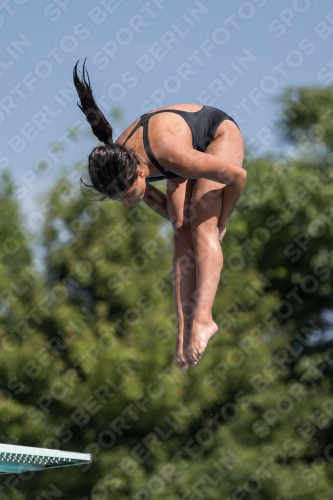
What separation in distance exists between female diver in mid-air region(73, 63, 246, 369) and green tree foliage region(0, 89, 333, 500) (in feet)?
34.0

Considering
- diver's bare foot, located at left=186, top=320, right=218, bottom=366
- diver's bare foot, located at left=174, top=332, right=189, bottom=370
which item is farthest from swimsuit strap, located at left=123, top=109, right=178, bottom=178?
diver's bare foot, located at left=174, top=332, right=189, bottom=370

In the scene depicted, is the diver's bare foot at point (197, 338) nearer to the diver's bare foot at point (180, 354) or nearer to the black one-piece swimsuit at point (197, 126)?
the diver's bare foot at point (180, 354)

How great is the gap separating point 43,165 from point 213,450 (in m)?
6.33

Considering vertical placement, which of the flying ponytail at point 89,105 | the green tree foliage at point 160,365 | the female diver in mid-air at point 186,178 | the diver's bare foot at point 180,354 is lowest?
the green tree foliage at point 160,365

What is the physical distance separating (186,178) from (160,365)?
10.7 metres

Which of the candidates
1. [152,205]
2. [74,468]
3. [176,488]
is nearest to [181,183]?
[152,205]

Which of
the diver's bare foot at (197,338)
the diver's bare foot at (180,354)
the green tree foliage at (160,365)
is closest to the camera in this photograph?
the diver's bare foot at (197,338)

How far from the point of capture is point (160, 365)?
15688 mm

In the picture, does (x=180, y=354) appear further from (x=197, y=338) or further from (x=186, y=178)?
(x=186, y=178)

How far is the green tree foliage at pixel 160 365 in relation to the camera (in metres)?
15.5

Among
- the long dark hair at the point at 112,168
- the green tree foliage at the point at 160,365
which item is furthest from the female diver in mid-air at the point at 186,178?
the green tree foliage at the point at 160,365

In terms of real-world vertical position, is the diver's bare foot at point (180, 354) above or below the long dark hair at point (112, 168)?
below

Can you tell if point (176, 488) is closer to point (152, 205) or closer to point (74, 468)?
point (74, 468)

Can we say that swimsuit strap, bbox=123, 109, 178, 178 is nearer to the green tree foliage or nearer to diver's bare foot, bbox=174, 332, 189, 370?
diver's bare foot, bbox=174, 332, 189, 370
